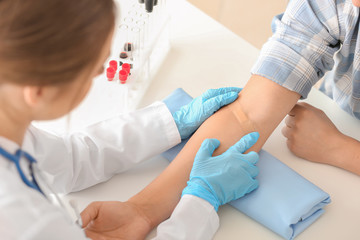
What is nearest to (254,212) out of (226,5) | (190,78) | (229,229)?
(229,229)

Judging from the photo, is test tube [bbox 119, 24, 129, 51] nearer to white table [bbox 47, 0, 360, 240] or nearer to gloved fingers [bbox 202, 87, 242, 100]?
white table [bbox 47, 0, 360, 240]

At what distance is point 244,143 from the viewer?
3.86 feet

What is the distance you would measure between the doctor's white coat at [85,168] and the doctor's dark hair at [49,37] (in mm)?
174

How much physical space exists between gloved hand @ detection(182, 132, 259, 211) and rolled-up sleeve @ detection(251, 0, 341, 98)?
247 millimetres

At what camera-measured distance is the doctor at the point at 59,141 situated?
0.61 meters

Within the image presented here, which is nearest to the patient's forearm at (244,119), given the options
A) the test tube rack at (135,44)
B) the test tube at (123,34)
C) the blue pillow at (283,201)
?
the blue pillow at (283,201)

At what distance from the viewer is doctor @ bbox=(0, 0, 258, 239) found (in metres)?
0.61

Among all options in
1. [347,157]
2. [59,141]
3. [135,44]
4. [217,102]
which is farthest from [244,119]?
[59,141]

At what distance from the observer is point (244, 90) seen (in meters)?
1.29

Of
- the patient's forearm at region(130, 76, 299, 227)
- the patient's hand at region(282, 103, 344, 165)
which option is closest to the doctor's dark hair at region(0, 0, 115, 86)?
the patient's forearm at region(130, 76, 299, 227)

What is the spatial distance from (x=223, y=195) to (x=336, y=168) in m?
0.40

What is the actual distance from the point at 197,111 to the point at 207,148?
0.52 ft

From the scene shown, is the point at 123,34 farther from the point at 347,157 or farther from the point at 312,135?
the point at 347,157

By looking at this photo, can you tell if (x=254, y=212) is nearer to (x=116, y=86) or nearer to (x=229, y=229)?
(x=229, y=229)
